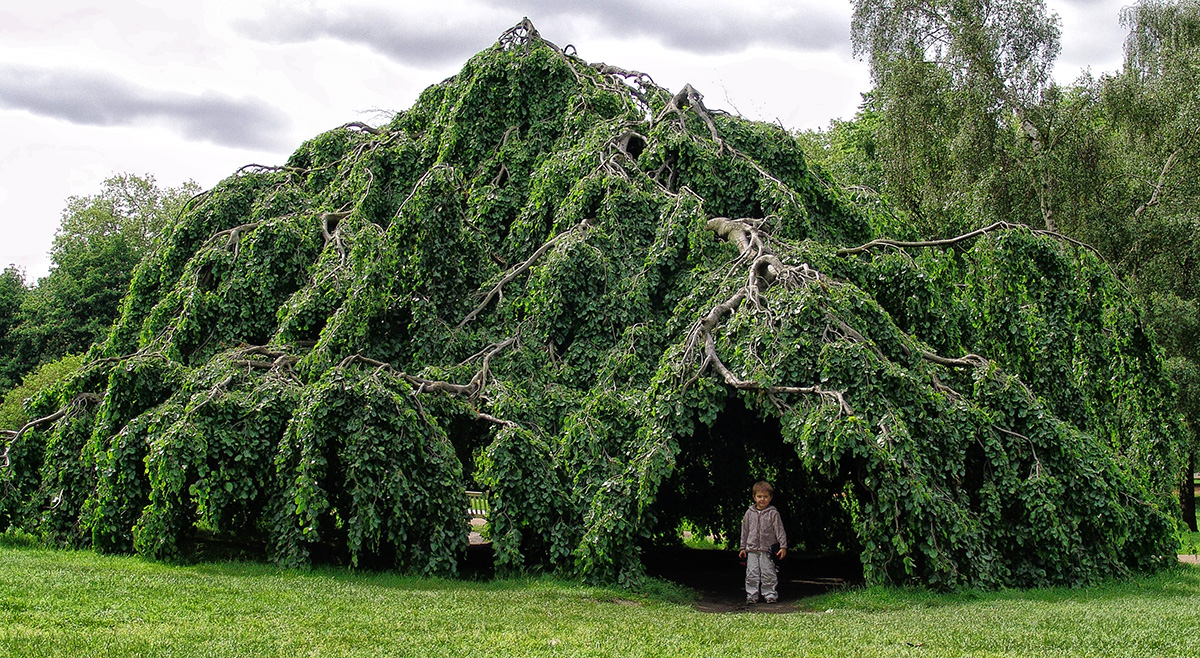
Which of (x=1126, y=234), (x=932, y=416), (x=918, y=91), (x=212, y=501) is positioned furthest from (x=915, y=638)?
(x=918, y=91)

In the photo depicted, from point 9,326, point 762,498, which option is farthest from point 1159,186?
point 9,326

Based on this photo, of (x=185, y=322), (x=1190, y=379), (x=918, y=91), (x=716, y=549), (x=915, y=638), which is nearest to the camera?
(x=915, y=638)

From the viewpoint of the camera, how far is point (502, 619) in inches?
263

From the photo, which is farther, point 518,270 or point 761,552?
point 518,270

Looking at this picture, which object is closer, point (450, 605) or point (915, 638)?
point (915, 638)

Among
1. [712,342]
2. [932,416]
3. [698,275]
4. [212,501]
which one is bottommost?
[212,501]

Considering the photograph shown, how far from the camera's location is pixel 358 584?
8148 millimetres

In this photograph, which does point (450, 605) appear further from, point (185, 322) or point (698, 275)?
point (185, 322)

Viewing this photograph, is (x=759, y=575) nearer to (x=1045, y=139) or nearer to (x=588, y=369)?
(x=588, y=369)

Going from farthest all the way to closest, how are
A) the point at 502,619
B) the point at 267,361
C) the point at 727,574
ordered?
the point at 727,574
the point at 267,361
the point at 502,619

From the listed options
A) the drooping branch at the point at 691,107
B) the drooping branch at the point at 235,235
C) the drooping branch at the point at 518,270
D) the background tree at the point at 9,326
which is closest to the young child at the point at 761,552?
the drooping branch at the point at 518,270

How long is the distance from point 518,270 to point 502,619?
495 centimetres

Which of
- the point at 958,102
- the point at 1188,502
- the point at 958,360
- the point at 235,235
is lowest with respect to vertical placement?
the point at 1188,502

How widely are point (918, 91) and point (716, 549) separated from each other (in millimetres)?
11759
